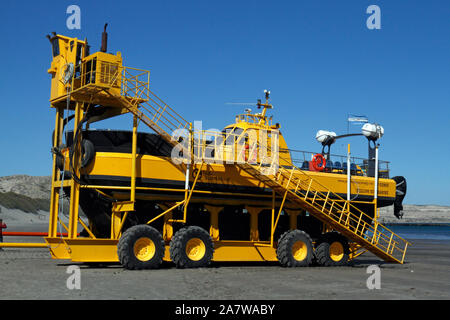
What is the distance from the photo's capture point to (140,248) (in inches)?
802

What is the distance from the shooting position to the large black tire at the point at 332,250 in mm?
24688

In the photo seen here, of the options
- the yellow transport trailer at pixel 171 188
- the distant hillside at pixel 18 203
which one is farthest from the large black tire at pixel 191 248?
the distant hillside at pixel 18 203

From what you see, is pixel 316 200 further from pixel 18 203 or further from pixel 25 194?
pixel 25 194

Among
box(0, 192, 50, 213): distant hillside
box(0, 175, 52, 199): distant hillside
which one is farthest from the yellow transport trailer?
box(0, 175, 52, 199): distant hillside

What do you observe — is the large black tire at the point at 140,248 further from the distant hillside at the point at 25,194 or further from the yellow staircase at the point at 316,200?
the distant hillside at the point at 25,194

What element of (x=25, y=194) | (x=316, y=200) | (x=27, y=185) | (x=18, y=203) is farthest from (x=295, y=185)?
(x=27, y=185)

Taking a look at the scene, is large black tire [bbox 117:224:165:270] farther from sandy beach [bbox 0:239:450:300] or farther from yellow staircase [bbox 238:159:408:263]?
yellow staircase [bbox 238:159:408:263]

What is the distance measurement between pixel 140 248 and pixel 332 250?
366 inches

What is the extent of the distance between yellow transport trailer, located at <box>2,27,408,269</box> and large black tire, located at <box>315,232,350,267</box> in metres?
0.04

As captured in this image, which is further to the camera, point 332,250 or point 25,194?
point 25,194

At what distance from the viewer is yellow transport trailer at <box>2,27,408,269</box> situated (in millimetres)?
20906

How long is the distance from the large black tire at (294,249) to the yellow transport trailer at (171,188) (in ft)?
0.14
